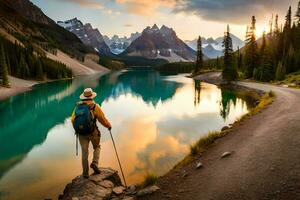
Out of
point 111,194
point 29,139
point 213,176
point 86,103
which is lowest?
point 29,139

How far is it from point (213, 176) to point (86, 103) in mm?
6231

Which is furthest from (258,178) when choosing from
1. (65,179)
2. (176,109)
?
(176,109)

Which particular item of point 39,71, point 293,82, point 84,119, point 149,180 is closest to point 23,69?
point 39,71

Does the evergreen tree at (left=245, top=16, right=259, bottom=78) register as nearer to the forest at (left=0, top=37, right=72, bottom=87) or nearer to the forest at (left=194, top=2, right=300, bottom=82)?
the forest at (left=194, top=2, right=300, bottom=82)

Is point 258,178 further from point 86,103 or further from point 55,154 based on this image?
point 55,154

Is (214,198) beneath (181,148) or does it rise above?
above

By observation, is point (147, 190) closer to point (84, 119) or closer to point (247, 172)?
point (84, 119)

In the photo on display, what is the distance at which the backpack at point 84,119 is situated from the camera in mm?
13125

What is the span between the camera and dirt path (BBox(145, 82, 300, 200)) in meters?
10.9

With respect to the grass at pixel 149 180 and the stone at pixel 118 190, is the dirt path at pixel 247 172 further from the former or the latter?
the stone at pixel 118 190

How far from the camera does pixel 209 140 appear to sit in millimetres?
19578

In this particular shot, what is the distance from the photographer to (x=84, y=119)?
13.1m

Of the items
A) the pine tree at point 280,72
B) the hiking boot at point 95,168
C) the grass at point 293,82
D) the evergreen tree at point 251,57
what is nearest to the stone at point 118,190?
the hiking boot at point 95,168

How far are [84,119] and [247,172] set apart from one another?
700 centimetres
